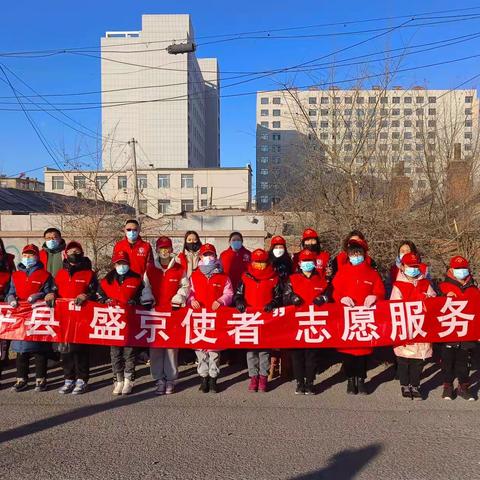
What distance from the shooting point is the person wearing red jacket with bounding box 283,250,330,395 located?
6012 mm

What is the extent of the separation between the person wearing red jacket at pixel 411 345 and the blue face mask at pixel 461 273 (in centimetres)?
34

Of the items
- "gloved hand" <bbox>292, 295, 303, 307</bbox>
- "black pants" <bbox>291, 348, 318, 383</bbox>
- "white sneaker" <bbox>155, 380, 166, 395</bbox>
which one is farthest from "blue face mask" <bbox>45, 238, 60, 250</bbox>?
"black pants" <bbox>291, 348, 318, 383</bbox>

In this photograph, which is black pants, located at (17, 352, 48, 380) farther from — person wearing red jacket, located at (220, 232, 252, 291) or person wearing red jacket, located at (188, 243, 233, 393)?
person wearing red jacket, located at (220, 232, 252, 291)

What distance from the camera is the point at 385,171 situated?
1107 centimetres

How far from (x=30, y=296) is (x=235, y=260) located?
2842mm

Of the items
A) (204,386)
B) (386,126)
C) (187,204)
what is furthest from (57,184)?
(204,386)

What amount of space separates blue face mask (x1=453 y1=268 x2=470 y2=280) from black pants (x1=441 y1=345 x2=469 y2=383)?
2.77ft

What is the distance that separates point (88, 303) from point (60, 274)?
520 millimetres

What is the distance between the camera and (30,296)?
625cm

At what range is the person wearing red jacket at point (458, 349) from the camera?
5812mm

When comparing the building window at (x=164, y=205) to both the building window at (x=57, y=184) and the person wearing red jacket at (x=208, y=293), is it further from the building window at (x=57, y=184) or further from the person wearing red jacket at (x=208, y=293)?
the person wearing red jacket at (x=208, y=293)

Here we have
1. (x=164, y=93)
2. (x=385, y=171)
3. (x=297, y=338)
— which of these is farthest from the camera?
(x=164, y=93)

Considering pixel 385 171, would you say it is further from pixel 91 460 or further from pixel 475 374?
pixel 91 460

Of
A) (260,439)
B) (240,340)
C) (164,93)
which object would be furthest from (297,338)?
(164,93)
